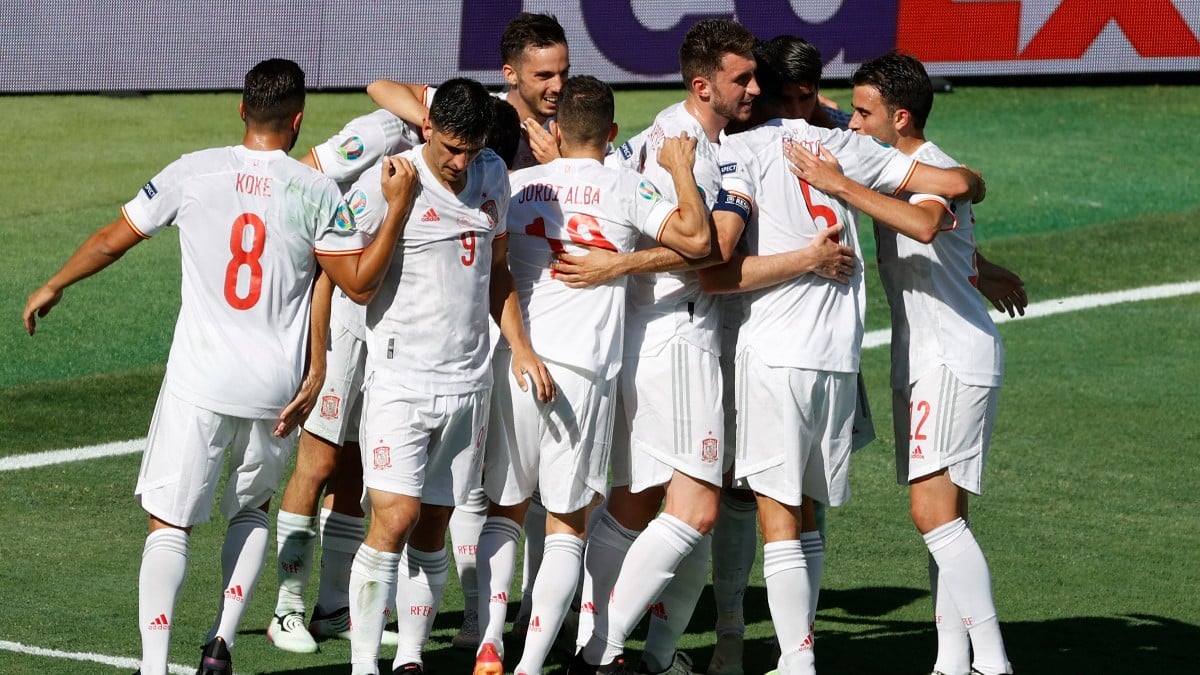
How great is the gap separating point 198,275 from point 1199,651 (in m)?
4.21

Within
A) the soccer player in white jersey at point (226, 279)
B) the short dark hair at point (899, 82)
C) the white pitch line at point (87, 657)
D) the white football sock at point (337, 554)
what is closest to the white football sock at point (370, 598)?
the soccer player in white jersey at point (226, 279)

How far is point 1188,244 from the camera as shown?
14.0m

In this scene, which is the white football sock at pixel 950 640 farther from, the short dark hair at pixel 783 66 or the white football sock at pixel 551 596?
the short dark hair at pixel 783 66

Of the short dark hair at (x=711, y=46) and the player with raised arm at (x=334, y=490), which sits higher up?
the short dark hair at (x=711, y=46)

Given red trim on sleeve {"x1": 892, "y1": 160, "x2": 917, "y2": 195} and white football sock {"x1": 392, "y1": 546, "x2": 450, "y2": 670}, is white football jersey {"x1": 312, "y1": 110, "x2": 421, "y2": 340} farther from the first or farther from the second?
red trim on sleeve {"x1": 892, "y1": 160, "x2": 917, "y2": 195}

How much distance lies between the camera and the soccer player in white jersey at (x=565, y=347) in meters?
5.64

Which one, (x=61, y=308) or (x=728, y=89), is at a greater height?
(x=728, y=89)

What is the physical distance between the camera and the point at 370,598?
5.44 metres

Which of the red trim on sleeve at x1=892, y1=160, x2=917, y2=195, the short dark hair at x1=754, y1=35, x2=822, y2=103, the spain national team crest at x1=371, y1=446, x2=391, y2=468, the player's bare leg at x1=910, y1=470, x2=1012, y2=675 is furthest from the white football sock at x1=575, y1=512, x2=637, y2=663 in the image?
the short dark hair at x1=754, y1=35, x2=822, y2=103

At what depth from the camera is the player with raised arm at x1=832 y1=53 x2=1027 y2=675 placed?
5793 mm

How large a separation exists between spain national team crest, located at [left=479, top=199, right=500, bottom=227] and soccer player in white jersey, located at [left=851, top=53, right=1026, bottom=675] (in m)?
1.39

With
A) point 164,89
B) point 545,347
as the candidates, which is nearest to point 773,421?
point 545,347

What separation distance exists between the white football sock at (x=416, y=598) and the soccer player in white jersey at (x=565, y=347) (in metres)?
0.19

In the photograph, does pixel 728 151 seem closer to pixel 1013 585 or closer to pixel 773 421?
pixel 773 421
